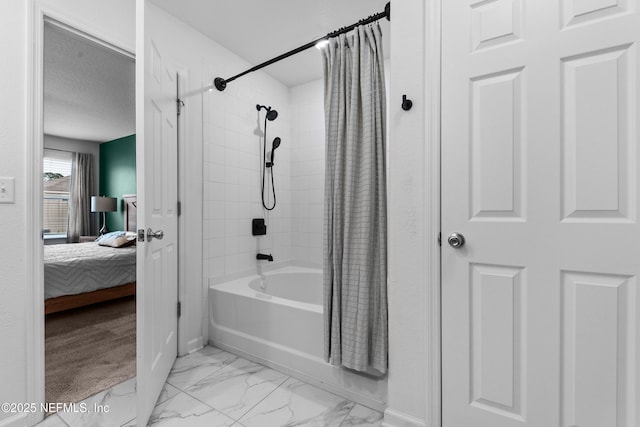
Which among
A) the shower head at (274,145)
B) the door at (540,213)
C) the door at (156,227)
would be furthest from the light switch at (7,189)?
the door at (540,213)

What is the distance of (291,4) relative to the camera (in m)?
1.95

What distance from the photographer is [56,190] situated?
18.4ft

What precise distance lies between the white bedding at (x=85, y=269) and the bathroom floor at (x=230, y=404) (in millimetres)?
1872

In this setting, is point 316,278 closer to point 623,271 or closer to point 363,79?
point 363,79

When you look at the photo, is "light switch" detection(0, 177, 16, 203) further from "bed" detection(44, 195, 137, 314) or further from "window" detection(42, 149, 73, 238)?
"window" detection(42, 149, 73, 238)

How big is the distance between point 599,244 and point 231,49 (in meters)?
2.69

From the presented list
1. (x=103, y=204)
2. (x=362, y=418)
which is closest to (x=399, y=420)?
(x=362, y=418)

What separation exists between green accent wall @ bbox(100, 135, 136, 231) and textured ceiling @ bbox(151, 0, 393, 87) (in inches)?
158

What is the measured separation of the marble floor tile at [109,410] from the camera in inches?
56.1

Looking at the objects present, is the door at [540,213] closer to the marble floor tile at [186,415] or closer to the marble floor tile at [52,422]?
the marble floor tile at [186,415]

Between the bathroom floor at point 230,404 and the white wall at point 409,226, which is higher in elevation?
the white wall at point 409,226

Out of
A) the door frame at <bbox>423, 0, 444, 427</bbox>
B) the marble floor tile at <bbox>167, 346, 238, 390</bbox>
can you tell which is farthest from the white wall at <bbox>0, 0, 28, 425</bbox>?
the door frame at <bbox>423, 0, 444, 427</bbox>

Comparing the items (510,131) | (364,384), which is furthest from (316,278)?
(510,131)

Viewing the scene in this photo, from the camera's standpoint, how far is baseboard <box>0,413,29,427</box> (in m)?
1.29
